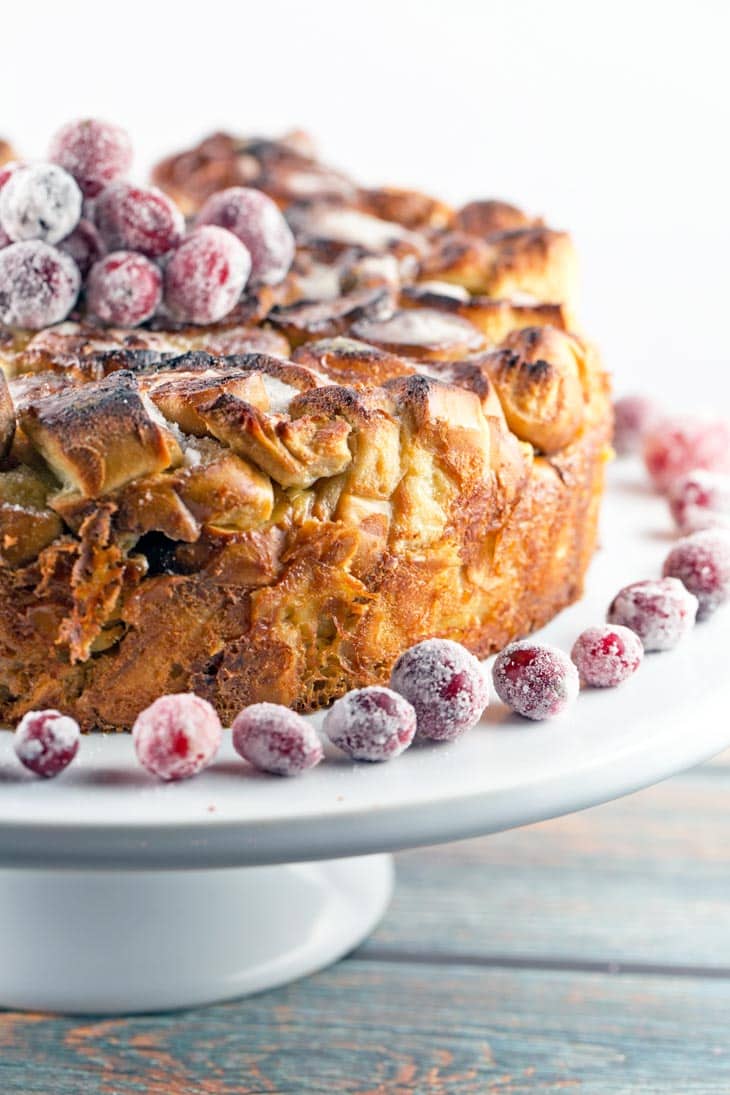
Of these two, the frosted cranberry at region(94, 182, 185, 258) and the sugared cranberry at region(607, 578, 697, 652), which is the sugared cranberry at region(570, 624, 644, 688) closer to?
the sugared cranberry at region(607, 578, 697, 652)

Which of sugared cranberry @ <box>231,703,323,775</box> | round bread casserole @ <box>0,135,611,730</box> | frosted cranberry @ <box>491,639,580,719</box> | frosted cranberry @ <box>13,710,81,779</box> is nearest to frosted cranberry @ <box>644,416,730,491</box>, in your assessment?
round bread casserole @ <box>0,135,611,730</box>

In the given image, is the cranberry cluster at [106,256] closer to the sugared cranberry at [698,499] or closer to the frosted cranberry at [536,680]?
the frosted cranberry at [536,680]

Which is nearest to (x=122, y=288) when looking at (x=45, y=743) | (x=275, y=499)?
(x=275, y=499)

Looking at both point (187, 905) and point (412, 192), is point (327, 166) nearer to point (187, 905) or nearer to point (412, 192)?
point (412, 192)

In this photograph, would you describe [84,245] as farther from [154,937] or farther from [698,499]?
[698,499]

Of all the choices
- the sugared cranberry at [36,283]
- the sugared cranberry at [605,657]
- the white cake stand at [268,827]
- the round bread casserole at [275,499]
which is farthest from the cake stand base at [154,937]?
the sugared cranberry at [36,283]
